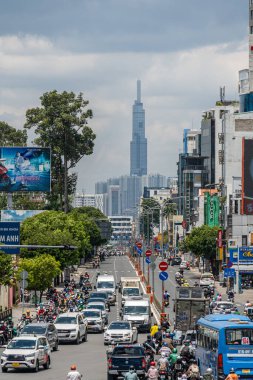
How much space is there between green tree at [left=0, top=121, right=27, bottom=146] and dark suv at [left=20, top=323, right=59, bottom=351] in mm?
117286

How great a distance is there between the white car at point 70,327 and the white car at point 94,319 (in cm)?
623

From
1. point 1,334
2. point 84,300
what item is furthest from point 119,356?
point 84,300

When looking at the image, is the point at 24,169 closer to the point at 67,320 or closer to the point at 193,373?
the point at 67,320

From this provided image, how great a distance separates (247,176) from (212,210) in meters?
32.9

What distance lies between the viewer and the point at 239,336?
119 feet

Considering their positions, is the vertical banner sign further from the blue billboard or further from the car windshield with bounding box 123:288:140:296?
the blue billboard

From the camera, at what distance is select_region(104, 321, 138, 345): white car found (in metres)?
55.7

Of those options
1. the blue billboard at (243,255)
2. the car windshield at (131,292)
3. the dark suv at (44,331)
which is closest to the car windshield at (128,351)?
the dark suv at (44,331)

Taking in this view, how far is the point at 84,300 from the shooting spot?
8881cm

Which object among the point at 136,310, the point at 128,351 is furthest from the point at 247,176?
the point at 128,351

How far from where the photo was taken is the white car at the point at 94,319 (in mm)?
66812

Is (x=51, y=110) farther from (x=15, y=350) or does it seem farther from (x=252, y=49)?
(x=15, y=350)

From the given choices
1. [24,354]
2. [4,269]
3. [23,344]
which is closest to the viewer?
[24,354]

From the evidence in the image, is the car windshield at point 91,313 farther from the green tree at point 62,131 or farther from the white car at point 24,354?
the green tree at point 62,131
